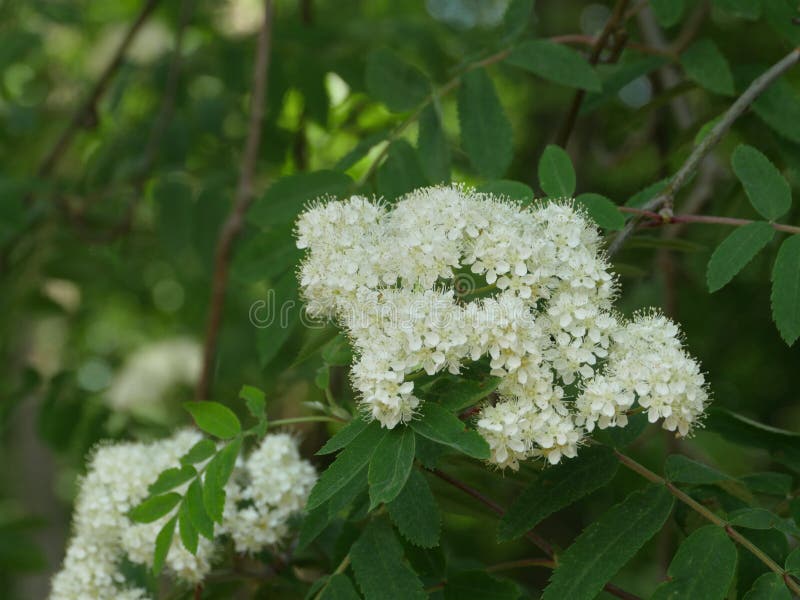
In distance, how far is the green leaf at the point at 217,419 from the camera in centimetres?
193

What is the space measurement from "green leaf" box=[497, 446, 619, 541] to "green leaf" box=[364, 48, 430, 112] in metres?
1.11

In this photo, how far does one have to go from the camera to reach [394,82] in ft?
8.25

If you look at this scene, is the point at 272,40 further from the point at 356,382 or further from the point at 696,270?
the point at 356,382

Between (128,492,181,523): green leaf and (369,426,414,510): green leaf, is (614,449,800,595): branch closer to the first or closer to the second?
(369,426,414,510): green leaf

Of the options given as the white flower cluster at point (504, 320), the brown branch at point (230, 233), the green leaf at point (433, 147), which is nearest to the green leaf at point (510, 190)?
the white flower cluster at point (504, 320)

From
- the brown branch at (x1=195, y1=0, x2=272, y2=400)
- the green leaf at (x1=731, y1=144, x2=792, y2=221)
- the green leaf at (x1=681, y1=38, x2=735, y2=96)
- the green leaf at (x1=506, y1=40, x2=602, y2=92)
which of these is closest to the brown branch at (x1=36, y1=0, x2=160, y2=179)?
the brown branch at (x1=195, y1=0, x2=272, y2=400)

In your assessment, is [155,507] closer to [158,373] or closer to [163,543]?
[163,543]

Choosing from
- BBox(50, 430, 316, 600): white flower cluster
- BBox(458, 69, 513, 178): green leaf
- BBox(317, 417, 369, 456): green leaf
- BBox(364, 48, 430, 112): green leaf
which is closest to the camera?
BBox(317, 417, 369, 456): green leaf

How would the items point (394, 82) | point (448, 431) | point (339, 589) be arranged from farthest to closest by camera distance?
point (394, 82)
point (339, 589)
point (448, 431)

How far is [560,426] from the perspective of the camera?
159cm

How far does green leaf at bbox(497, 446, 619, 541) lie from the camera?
1.71m

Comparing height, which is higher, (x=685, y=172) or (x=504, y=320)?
(x=685, y=172)

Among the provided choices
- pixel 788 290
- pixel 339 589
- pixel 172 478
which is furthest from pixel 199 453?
pixel 788 290

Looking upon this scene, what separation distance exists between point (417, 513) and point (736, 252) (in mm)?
808
